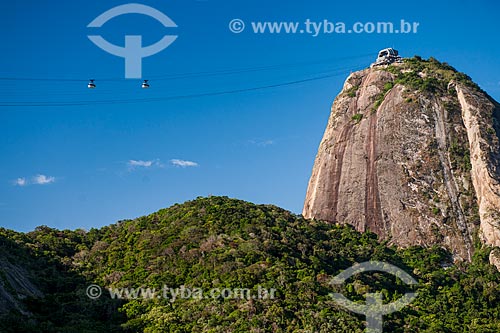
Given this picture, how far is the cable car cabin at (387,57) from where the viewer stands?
98.4 meters

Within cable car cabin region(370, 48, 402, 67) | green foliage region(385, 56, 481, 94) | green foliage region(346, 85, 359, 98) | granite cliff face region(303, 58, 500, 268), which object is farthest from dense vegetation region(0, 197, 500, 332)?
cable car cabin region(370, 48, 402, 67)

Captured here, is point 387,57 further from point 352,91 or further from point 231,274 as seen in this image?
point 231,274

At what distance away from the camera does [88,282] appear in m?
61.6

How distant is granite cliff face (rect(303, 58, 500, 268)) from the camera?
7438cm

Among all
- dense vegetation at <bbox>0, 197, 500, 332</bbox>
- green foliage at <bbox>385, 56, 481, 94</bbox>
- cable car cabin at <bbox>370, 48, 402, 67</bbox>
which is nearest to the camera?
dense vegetation at <bbox>0, 197, 500, 332</bbox>

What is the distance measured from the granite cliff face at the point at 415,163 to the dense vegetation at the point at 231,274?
3083mm

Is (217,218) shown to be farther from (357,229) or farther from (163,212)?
(357,229)

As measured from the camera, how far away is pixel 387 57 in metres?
98.7

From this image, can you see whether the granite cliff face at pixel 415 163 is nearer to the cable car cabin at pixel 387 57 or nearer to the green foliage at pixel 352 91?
the green foliage at pixel 352 91

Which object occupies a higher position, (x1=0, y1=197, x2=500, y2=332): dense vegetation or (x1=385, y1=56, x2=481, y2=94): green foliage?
(x1=385, y1=56, x2=481, y2=94): green foliage

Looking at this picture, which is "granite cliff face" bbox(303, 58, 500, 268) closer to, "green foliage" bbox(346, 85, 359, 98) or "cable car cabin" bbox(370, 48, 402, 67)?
"green foliage" bbox(346, 85, 359, 98)

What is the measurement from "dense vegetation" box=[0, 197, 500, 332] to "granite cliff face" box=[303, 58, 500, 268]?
121 inches

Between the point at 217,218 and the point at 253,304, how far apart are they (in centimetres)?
1765

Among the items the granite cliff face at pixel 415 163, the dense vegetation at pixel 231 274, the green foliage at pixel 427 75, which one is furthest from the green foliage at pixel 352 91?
the dense vegetation at pixel 231 274
